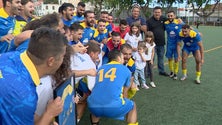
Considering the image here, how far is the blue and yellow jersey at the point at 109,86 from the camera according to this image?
3250mm

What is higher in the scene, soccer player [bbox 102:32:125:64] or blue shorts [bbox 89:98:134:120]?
soccer player [bbox 102:32:125:64]

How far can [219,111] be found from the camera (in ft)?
15.2

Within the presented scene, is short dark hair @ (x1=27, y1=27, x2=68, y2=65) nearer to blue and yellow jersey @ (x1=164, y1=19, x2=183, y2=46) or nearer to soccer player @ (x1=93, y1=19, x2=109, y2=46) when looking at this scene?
soccer player @ (x1=93, y1=19, x2=109, y2=46)

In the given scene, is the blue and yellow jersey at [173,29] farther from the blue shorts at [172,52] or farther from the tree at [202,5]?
the tree at [202,5]

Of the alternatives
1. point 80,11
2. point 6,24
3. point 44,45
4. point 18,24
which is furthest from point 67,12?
point 44,45

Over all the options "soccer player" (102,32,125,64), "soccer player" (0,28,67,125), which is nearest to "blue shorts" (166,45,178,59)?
"soccer player" (102,32,125,64)

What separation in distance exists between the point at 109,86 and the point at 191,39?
3818 mm

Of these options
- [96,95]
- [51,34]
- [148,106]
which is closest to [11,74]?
[51,34]

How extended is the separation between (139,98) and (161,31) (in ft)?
8.24

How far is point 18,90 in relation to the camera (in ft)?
5.00

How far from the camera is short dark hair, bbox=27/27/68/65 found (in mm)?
1644

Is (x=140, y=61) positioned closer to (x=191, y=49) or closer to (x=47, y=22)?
(x=191, y=49)

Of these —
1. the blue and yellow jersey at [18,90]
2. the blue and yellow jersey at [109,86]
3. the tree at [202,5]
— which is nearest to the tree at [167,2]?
the tree at [202,5]

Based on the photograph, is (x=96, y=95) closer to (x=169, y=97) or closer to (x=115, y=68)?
(x=115, y=68)
